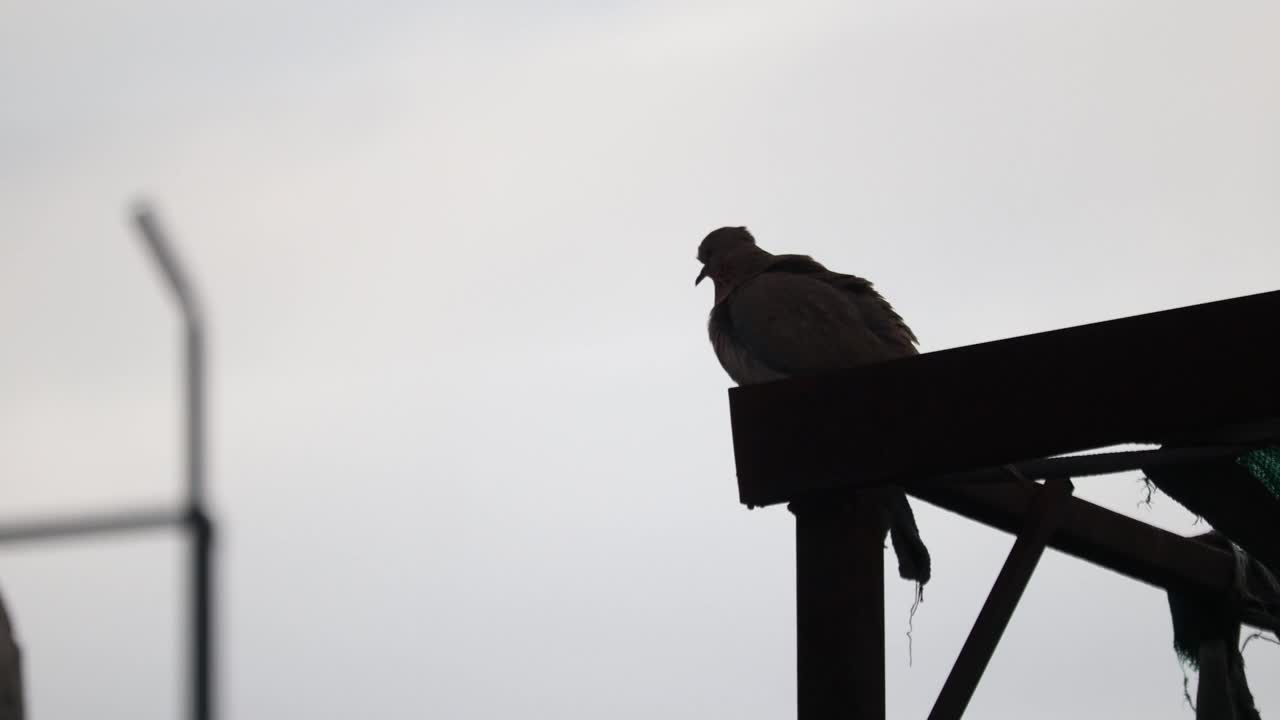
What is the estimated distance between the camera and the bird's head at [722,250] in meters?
6.15

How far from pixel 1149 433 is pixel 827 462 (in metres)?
0.64

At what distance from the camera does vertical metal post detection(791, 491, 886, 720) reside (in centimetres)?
294

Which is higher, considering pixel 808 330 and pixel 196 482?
pixel 808 330

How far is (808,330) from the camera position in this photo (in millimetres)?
4559

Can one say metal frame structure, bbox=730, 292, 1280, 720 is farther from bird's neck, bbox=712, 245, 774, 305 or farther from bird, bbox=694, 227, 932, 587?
bird's neck, bbox=712, 245, 774, 305

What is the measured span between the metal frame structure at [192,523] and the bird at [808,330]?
2452mm

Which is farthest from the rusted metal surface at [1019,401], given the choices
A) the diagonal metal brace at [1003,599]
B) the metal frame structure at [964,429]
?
the diagonal metal brace at [1003,599]

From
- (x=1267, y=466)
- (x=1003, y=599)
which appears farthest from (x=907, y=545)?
(x=1267, y=466)

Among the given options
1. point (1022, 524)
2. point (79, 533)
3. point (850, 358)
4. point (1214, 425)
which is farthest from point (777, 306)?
point (79, 533)

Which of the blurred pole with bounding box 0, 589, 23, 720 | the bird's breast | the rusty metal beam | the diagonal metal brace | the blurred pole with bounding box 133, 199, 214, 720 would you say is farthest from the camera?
the bird's breast

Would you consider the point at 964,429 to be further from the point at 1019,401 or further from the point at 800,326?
the point at 800,326

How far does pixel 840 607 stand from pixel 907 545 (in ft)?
3.64

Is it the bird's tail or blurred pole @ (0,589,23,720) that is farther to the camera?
the bird's tail

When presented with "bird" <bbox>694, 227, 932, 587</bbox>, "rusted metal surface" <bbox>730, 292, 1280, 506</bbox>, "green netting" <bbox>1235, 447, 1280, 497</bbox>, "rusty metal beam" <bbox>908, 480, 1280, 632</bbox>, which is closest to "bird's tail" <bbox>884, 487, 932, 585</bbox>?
"bird" <bbox>694, 227, 932, 587</bbox>
